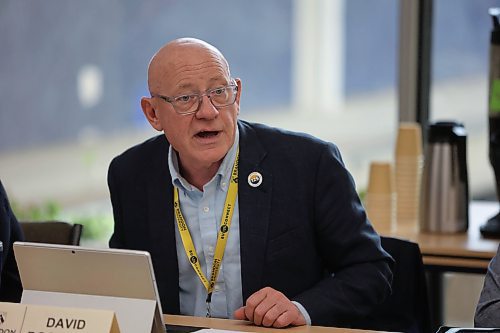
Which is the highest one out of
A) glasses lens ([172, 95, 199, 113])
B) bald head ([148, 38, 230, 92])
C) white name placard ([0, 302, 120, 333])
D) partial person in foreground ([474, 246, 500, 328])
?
bald head ([148, 38, 230, 92])

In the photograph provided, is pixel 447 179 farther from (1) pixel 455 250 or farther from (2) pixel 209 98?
(2) pixel 209 98

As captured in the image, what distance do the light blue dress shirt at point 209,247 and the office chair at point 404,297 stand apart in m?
0.40

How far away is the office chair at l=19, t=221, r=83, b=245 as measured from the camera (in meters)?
3.24

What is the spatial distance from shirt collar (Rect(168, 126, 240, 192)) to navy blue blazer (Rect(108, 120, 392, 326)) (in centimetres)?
3

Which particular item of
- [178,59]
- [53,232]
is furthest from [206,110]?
[53,232]

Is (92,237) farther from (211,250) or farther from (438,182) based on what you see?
(211,250)

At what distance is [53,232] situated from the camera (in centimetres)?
326

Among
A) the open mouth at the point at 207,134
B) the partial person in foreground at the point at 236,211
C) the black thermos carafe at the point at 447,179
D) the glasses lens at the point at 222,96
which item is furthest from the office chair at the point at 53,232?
the black thermos carafe at the point at 447,179

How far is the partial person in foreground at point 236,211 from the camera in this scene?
9.55ft

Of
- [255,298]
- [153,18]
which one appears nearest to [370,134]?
[153,18]

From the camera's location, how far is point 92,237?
552 cm

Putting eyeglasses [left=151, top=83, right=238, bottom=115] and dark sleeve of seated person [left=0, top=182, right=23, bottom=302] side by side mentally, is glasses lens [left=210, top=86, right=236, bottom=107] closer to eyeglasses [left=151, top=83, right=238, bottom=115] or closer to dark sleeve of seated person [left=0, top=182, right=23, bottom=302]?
eyeglasses [left=151, top=83, right=238, bottom=115]

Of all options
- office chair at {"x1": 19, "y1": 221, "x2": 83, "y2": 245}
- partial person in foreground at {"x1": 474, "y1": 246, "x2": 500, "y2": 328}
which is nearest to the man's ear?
office chair at {"x1": 19, "y1": 221, "x2": 83, "y2": 245}

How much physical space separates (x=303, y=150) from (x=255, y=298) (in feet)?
1.98
